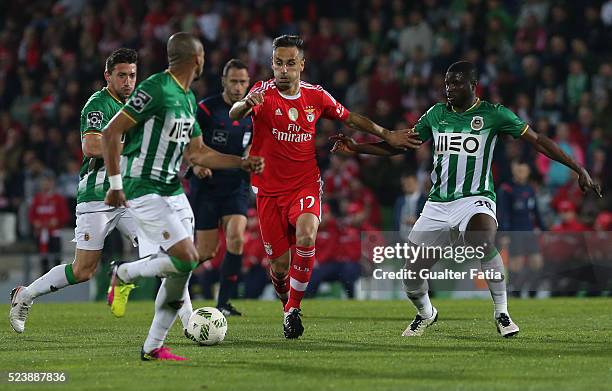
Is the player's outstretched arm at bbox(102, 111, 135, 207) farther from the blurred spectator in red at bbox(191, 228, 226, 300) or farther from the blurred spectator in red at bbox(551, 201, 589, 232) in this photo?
the blurred spectator in red at bbox(551, 201, 589, 232)

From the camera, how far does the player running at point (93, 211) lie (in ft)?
35.3

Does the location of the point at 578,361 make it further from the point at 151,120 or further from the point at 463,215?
the point at 151,120

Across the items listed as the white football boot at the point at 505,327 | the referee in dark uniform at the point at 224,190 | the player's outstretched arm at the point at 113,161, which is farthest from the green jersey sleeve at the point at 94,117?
the white football boot at the point at 505,327

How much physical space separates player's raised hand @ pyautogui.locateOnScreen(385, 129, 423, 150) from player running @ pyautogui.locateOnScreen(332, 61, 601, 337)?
0.65ft

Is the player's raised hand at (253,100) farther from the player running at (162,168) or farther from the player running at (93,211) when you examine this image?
the player running at (93,211)

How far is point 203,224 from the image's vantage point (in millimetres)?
13508

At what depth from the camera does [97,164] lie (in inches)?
426

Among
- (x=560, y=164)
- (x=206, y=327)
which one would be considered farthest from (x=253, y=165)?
(x=560, y=164)

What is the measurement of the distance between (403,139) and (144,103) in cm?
317

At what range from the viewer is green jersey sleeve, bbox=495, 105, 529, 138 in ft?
34.4

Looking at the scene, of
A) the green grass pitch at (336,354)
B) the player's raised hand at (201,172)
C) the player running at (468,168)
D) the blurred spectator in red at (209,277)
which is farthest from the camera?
the blurred spectator in red at (209,277)

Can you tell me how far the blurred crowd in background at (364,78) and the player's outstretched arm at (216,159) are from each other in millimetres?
9103

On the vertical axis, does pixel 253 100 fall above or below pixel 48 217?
above

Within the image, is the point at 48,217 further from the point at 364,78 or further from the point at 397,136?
the point at 397,136
